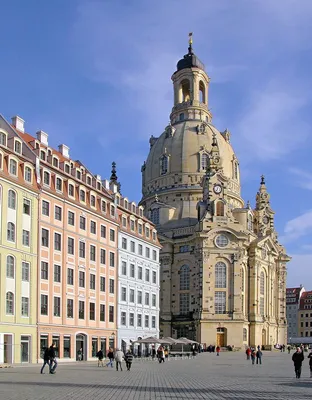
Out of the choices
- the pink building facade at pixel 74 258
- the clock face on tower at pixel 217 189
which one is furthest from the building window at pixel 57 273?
the clock face on tower at pixel 217 189

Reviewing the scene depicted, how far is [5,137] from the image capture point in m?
55.7

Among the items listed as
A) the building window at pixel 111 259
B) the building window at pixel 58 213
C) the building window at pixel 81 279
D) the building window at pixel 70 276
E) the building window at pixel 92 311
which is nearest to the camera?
the building window at pixel 58 213

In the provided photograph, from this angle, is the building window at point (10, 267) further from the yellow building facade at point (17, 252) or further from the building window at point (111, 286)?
the building window at point (111, 286)

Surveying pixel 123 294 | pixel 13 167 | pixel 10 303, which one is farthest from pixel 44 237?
pixel 123 294

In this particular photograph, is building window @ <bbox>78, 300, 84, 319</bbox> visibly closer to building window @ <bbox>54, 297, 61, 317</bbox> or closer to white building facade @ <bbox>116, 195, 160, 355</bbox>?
building window @ <bbox>54, 297, 61, 317</bbox>

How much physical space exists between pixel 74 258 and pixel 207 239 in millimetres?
57560

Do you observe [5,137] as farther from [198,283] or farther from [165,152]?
[165,152]

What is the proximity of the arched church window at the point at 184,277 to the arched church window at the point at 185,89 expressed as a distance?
43.9 m

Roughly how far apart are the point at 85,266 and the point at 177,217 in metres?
65.7

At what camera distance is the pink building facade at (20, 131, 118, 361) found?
A: 5881 cm

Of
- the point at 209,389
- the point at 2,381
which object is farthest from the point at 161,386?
the point at 2,381

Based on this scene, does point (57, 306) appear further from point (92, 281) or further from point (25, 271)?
point (92, 281)

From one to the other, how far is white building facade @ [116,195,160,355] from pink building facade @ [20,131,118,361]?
7.29 ft

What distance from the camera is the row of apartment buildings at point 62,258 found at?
53.9 meters
